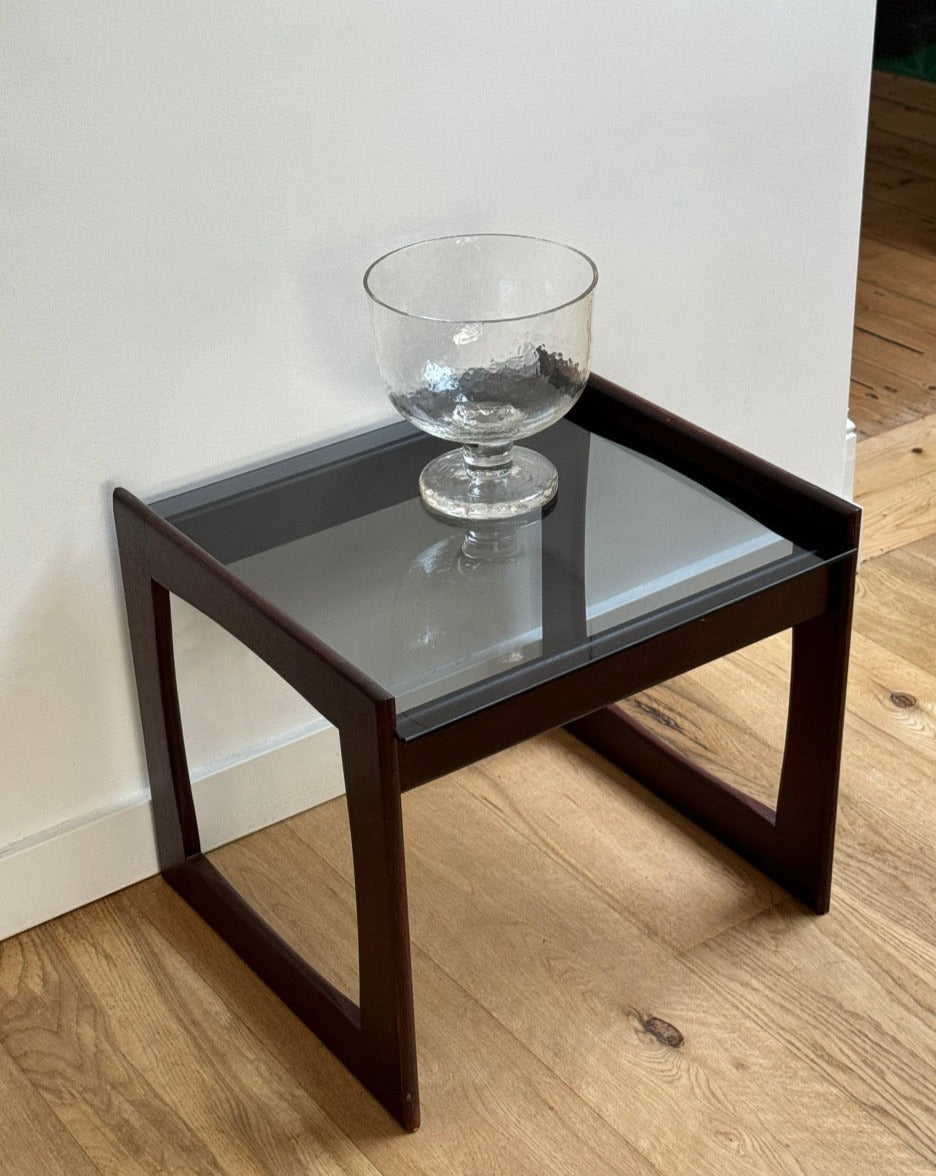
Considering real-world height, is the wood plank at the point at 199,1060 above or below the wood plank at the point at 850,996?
below

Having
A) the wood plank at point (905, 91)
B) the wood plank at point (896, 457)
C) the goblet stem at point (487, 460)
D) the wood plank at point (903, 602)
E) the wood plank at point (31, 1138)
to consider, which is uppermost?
the goblet stem at point (487, 460)

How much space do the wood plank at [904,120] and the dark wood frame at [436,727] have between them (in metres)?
2.42

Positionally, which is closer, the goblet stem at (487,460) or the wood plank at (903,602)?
the goblet stem at (487,460)

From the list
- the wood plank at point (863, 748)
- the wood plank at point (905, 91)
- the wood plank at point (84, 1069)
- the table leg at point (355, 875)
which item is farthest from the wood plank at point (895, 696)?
the wood plank at point (905, 91)

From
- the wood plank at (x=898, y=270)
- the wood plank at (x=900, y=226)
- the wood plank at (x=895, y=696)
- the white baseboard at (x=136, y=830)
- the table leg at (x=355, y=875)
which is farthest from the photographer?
the wood plank at (x=900, y=226)

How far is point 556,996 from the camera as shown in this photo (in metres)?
1.43

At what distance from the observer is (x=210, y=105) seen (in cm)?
134

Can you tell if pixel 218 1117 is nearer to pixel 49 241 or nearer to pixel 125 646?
pixel 125 646

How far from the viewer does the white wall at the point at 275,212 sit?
1.31 m

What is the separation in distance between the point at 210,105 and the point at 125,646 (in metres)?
0.52

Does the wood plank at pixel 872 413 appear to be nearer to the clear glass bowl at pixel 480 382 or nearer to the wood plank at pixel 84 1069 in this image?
the clear glass bowl at pixel 480 382

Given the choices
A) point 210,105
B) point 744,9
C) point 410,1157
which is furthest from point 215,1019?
point 744,9

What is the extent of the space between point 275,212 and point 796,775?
72 cm

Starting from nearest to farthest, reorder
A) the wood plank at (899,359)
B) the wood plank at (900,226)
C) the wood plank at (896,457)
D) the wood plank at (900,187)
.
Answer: the wood plank at (896,457) < the wood plank at (899,359) < the wood plank at (900,226) < the wood plank at (900,187)
